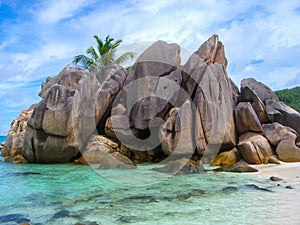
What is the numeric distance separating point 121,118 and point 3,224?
12.7 meters

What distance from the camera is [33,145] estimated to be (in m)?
18.9

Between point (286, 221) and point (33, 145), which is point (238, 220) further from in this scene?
point (33, 145)

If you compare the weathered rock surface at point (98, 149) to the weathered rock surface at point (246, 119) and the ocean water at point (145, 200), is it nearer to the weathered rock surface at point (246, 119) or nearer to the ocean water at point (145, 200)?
the ocean water at point (145, 200)

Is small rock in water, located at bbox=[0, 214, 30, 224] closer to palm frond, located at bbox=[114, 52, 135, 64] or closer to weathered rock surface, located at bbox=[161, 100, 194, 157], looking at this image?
weathered rock surface, located at bbox=[161, 100, 194, 157]

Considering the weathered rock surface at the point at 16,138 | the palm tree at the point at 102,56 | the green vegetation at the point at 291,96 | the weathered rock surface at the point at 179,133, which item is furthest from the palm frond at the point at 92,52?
the green vegetation at the point at 291,96

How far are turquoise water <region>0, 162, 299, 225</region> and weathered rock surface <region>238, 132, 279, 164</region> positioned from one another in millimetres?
3007

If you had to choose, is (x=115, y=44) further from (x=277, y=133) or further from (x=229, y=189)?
(x=229, y=189)

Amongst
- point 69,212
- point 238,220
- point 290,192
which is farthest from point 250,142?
point 69,212

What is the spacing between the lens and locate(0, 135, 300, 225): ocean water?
683 centimetres

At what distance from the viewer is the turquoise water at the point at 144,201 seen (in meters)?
6.84

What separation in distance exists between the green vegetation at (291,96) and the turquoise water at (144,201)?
85.5 ft

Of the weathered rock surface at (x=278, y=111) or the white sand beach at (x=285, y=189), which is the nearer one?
the white sand beach at (x=285, y=189)

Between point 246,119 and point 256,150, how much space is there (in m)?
2.39

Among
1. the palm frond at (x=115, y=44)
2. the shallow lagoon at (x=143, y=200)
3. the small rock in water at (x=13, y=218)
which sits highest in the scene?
the palm frond at (x=115, y=44)
